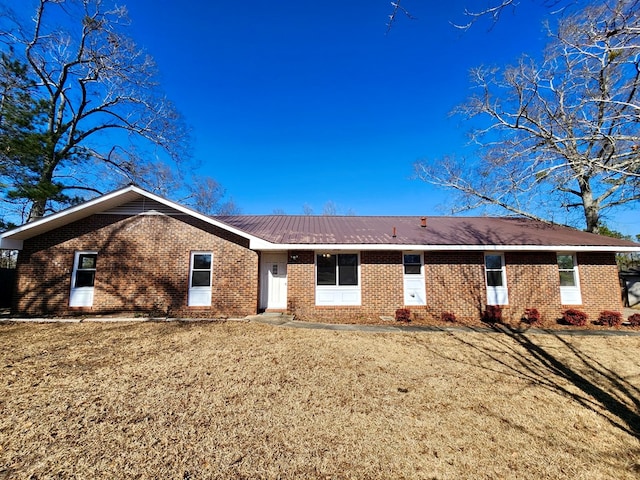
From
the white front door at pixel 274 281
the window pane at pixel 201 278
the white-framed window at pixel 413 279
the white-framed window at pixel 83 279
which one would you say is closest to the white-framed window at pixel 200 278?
the window pane at pixel 201 278

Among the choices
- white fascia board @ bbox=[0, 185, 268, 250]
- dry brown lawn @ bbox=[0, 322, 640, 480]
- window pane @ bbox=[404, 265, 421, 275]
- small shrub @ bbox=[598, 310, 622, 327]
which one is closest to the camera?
dry brown lawn @ bbox=[0, 322, 640, 480]

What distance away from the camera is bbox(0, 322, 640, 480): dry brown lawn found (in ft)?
9.70

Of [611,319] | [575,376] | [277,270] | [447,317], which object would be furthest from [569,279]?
[277,270]

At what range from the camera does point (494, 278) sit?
10.9 metres

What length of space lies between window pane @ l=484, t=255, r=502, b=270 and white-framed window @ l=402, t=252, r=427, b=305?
105 inches

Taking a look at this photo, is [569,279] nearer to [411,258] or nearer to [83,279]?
[411,258]

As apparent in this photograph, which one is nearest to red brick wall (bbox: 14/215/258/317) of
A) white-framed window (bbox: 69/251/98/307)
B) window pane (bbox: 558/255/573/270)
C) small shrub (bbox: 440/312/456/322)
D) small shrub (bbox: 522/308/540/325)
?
white-framed window (bbox: 69/251/98/307)

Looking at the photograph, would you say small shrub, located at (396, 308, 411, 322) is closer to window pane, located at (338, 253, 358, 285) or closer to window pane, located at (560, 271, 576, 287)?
window pane, located at (338, 253, 358, 285)

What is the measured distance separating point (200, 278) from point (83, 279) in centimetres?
434

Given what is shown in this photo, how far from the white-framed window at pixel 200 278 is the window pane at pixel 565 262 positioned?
1373 centimetres

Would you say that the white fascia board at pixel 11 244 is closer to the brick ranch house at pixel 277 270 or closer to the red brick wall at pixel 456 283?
the brick ranch house at pixel 277 270

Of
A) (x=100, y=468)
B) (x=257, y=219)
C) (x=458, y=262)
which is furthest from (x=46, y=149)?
(x=458, y=262)

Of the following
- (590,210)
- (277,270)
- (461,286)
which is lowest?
(461,286)

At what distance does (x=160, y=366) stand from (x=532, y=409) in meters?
A: 6.51
